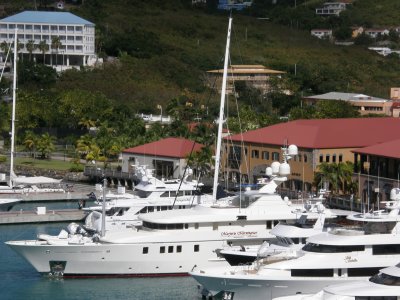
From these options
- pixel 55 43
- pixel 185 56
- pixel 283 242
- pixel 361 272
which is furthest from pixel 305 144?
pixel 185 56

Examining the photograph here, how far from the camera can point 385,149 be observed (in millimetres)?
81438

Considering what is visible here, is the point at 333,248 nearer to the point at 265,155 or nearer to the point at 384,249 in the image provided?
the point at 384,249

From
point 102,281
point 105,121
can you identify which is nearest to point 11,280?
point 102,281

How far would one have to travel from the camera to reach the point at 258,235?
62375 mm

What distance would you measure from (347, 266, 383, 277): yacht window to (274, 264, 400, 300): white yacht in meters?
5.45

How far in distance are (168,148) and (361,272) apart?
45928mm

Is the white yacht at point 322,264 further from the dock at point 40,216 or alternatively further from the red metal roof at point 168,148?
the red metal roof at point 168,148

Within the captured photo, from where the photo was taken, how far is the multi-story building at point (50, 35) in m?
150

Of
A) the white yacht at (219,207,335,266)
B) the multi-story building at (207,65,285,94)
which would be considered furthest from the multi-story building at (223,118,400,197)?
the multi-story building at (207,65,285,94)

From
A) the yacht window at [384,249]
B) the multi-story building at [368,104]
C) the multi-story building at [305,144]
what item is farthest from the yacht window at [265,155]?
the multi-story building at [368,104]

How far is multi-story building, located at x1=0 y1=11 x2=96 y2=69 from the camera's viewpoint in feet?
490

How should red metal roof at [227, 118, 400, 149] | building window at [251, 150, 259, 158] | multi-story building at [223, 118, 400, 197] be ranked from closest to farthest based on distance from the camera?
1. multi-story building at [223, 118, 400, 197]
2. red metal roof at [227, 118, 400, 149]
3. building window at [251, 150, 259, 158]

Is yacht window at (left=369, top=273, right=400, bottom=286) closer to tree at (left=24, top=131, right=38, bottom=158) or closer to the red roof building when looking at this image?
the red roof building

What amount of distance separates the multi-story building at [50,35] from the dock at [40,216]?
70.4m
